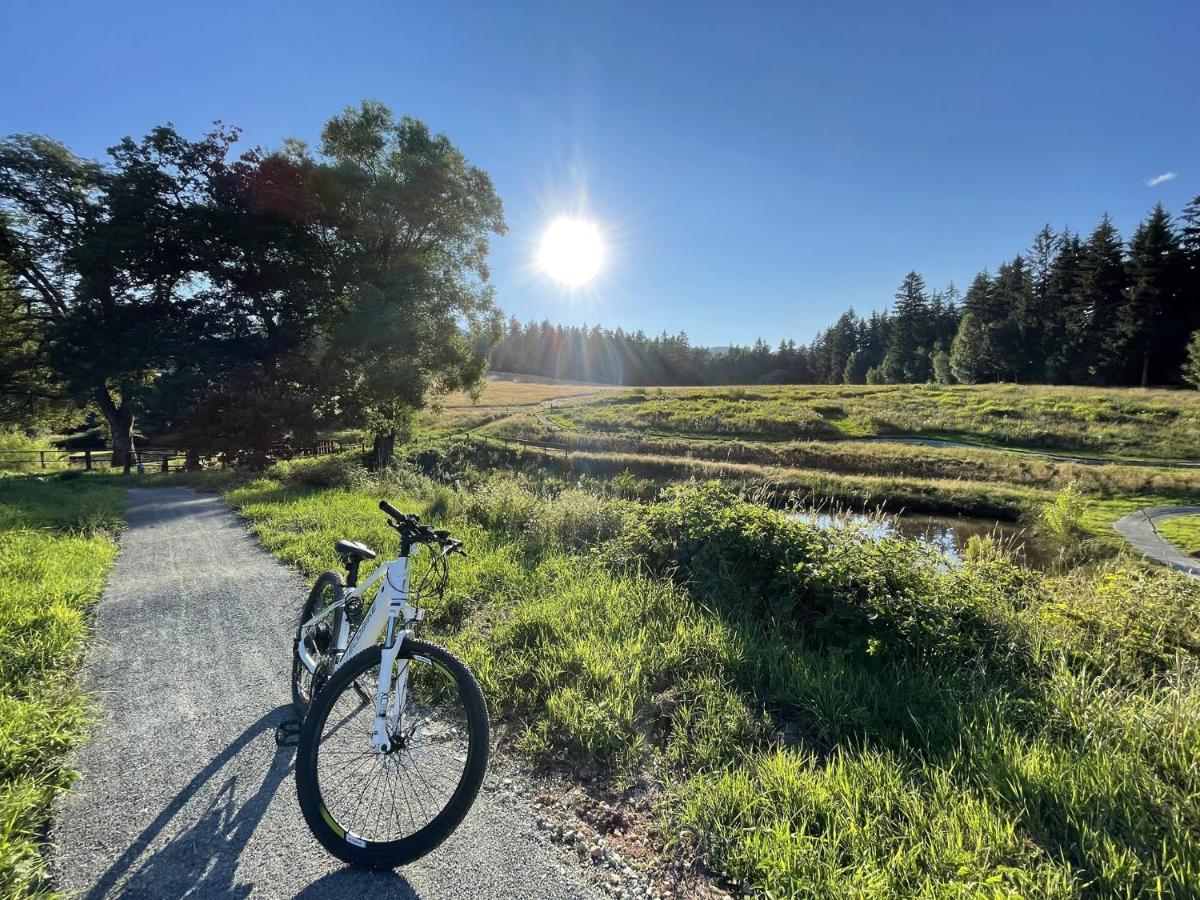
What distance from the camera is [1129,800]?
8.10 feet

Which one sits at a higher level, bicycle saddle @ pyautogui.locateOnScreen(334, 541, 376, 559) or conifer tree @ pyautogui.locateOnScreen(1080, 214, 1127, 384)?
conifer tree @ pyautogui.locateOnScreen(1080, 214, 1127, 384)

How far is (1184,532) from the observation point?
581 inches

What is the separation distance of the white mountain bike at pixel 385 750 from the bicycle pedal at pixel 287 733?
491 millimetres

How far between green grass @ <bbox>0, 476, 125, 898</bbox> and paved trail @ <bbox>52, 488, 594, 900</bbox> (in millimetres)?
123

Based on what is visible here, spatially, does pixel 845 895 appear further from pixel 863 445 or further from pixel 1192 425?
pixel 1192 425

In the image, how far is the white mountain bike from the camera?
239 centimetres

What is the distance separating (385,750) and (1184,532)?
22148 mm

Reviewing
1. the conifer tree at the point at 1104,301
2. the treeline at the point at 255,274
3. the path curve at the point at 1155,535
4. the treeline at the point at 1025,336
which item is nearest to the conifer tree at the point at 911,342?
the treeline at the point at 1025,336

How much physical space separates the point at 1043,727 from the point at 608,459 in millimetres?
24913

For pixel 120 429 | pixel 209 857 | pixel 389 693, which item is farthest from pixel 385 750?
pixel 120 429

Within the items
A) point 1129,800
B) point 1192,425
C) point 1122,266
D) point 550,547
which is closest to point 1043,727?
point 1129,800

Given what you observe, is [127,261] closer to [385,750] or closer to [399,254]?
[399,254]

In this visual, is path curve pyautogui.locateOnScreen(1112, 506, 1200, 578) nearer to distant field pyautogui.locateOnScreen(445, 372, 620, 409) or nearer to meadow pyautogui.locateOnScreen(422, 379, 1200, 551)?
meadow pyautogui.locateOnScreen(422, 379, 1200, 551)

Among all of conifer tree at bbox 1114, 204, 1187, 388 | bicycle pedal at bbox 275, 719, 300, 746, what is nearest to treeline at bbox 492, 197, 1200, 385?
conifer tree at bbox 1114, 204, 1187, 388
